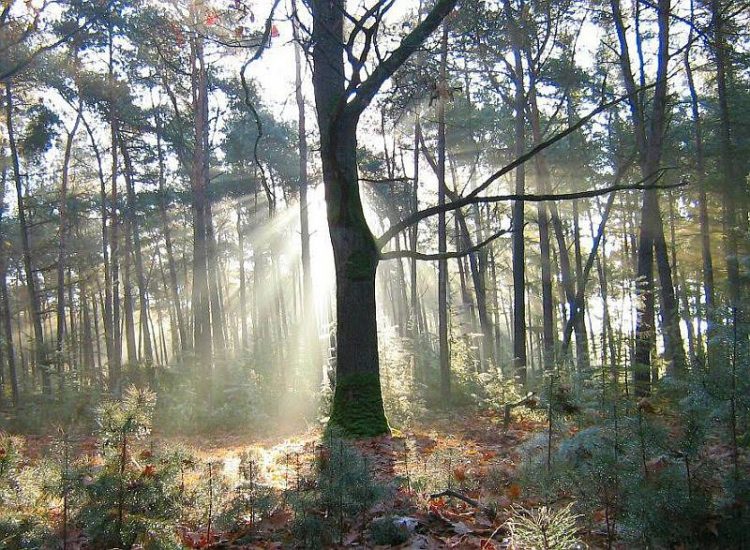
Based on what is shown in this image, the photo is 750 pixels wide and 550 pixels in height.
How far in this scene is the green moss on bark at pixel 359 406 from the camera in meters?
6.77

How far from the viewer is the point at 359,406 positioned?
6926 millimetres

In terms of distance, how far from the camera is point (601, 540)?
8.90 ft

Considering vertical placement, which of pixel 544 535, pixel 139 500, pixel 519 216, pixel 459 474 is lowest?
pixel 459 474

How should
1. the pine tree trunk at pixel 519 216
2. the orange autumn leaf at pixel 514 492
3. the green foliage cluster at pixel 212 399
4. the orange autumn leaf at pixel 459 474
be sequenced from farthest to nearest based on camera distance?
the pine tree trunk at pixel 519 216, the green foliage cluster at pixel 212 399, the orange autumn leaf at pixel 459 474, the orange autumn leaf at pixel 514 492

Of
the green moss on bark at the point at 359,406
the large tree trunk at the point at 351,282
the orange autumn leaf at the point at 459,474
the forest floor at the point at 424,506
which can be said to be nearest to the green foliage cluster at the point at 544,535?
the forest floor at the point at 424,506

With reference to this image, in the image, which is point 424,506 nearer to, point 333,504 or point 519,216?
point 333,504

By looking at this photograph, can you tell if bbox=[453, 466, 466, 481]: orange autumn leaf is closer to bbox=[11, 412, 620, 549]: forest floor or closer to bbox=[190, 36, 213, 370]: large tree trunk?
bbox=[11, 412, 620, 549]: forest floor

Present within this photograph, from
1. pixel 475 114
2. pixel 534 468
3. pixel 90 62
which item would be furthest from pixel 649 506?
pixel 90 62

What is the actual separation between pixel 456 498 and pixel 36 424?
45.5ft

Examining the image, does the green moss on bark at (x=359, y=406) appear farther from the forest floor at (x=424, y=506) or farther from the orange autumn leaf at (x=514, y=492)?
the orange autumn leaf at (x=514, y=492)

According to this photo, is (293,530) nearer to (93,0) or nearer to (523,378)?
(523,378)

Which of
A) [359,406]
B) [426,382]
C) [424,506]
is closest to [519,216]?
[426,382]

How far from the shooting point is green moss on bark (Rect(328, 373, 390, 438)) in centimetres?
677

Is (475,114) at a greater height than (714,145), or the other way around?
(475,114)
